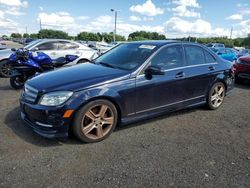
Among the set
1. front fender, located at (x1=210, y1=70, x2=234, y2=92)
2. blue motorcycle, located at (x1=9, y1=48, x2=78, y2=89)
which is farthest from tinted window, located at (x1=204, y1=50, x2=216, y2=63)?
blue motorcycle, located at (x1=9, y1=48, x2=78, y2=89)

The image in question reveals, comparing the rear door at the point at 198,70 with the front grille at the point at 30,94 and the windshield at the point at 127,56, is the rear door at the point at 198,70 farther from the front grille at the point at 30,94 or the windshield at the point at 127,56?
the front grille at the point at 30,94

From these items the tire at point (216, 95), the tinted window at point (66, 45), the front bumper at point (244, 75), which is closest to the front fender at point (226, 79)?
the tire at point (216, 95)

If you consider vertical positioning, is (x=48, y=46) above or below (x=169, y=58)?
above

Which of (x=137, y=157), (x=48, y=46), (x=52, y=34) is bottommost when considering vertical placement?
(x=137, y=157)

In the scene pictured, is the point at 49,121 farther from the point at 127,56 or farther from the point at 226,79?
the point at 226,79

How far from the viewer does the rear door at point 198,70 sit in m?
4.88

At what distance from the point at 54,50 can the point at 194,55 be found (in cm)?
589

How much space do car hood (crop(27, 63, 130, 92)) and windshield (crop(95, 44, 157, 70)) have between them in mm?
238

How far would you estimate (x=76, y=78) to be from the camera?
3.84 meters

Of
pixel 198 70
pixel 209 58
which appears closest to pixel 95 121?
pixel 198 70

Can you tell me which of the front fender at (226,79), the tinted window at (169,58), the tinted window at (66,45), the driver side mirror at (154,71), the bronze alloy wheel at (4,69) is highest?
the tinted window at (66,45)

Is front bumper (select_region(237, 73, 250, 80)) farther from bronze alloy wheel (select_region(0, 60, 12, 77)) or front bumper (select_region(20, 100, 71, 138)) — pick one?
bronze alloy wheel (select_region(0, 60, 12, 77))

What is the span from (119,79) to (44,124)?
1.32 meters

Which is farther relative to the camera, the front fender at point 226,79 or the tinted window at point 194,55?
the front fender at point 226,79
